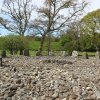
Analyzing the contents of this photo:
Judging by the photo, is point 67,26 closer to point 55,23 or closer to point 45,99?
point 55,23

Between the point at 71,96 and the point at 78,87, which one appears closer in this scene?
the point at 71,96

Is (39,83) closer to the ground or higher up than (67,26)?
closer to the ground

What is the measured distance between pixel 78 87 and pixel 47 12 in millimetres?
34618

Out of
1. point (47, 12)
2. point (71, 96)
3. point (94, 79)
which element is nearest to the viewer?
point (71, 96)

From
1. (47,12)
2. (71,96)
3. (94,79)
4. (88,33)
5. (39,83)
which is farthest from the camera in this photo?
(88,33)

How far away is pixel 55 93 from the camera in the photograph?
11414 mm

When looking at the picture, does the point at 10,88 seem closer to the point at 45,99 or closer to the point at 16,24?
the point at 45,99

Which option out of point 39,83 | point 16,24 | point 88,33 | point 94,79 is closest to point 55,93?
point 39,83

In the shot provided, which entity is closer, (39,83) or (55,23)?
(39,83)

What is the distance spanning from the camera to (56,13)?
4644 centimetres

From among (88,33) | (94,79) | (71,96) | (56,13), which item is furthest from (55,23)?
(71,96)

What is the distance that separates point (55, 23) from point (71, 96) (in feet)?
120

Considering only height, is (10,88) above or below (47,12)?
below

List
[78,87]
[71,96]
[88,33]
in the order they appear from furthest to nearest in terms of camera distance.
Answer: [88,33] → [78,87] → [71,96]
